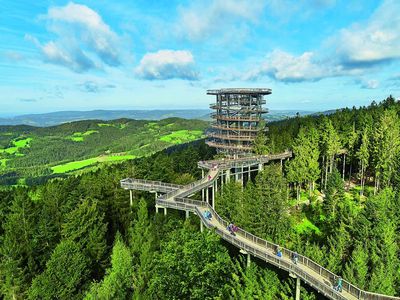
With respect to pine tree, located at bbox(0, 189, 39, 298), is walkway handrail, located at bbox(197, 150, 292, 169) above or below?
above

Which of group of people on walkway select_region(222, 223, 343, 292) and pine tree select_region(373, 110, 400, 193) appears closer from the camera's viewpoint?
group of people on walkway select_region(222, 223, 343, 292)

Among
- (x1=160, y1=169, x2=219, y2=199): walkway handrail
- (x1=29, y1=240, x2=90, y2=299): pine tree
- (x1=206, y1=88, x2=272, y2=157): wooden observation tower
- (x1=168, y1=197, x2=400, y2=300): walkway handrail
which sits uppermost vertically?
(x1=206, y1=88, x2=272, y2=157): wooden observation tower

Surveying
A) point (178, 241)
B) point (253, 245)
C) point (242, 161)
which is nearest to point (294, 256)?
point (253, 245)

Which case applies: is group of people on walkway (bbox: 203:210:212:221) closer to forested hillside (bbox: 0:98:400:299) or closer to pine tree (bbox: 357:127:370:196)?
forested hillside (bbox: 0:98:400:299)

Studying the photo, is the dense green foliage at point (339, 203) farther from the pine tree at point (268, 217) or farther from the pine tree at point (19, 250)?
the pine tree at point (19, 250)

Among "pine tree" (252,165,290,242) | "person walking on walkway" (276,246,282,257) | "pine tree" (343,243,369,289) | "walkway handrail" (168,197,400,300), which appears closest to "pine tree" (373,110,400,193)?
"pine tree" (252,165,290,242)

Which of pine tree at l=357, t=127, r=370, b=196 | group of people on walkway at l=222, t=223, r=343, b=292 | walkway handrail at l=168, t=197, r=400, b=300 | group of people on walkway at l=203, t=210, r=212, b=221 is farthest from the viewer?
pine tree at l=357, t=127, r=370, b=196
